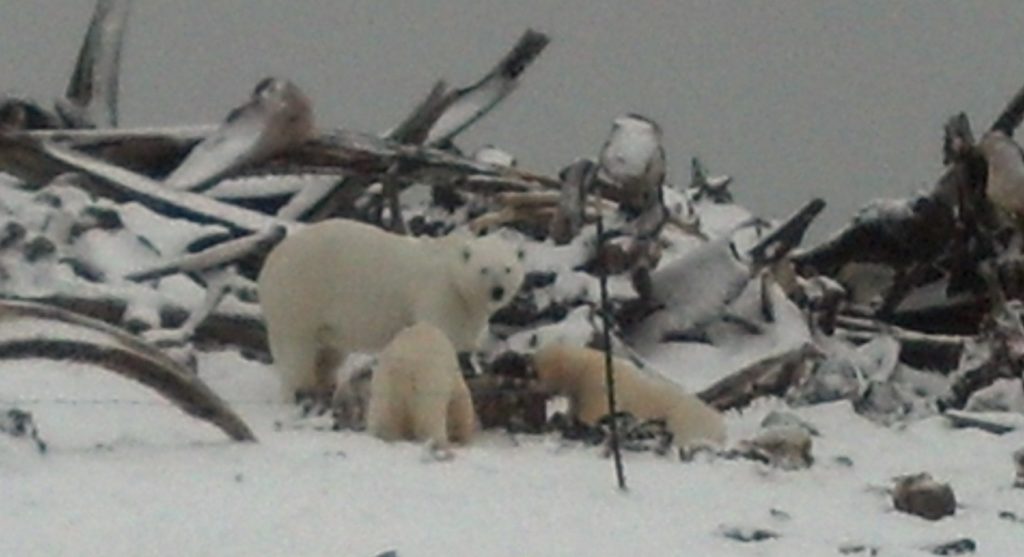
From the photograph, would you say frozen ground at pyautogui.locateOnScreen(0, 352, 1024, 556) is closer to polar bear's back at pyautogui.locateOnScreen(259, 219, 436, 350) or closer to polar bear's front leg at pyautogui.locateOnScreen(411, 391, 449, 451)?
polar bear's front leg at pyautogui.locateOnScreen(411, 391, 449, 451)

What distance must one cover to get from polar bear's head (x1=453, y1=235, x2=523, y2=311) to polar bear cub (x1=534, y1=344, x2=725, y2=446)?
0.30 meters

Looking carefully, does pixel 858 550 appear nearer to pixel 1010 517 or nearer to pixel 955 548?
pixel 955 548

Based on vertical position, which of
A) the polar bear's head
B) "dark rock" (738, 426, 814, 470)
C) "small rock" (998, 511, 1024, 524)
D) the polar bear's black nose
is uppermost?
the polar bear's head

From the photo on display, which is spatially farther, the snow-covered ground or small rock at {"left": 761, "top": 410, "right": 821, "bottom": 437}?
small rock at {"left": 761, "top": 410, "right": 821, "bottom": 437}

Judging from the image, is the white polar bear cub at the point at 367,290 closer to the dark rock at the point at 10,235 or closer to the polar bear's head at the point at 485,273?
the polar bear's head at the point at 485,273

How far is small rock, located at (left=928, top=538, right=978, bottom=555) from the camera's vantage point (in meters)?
4.54

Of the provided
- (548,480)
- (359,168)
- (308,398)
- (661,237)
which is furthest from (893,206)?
(548,480)

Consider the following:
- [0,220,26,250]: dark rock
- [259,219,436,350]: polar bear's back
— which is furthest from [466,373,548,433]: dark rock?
[0,220,26,250]: dark rock

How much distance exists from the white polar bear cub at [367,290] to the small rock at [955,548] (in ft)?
8.01

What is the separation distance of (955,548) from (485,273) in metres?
2.47

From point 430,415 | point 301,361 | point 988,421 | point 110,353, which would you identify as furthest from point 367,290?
point 988,421

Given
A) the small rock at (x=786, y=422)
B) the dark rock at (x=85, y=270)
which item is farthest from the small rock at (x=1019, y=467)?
the dark rock at (x=85, y=270)

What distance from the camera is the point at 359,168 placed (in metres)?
8.82

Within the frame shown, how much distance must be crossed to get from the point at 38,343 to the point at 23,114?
12.5 ft
